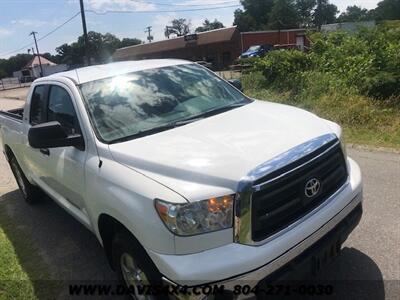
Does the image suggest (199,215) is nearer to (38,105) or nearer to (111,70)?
(111,70)

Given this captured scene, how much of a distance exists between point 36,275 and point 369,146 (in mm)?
5356

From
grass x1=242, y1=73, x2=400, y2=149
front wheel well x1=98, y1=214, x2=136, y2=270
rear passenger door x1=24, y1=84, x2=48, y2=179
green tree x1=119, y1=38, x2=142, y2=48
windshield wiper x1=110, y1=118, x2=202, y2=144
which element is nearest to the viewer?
front wheel well x1=98, y1=214, x2=136, y2=270

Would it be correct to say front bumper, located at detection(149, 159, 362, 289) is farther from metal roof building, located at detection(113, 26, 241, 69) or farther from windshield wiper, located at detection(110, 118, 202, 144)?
metal roof building, located at detection(113, 26, 241, 69)

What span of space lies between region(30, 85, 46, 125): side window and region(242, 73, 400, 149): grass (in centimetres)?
512

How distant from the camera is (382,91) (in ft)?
31.9

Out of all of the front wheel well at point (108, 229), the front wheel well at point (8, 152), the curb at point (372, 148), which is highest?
the front wheel well at point (108, 229)

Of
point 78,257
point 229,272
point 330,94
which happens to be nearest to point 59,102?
point 78,257

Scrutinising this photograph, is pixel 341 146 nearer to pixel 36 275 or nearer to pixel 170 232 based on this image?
pixel 170 232

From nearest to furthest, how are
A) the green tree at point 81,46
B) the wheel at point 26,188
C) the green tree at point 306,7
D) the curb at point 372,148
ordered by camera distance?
the wheel at point 26,188 → the curb at point 372,148 → the green tree at point 81,46 → the green tree at point 306,7

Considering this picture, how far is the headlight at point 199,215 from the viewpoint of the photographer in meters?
2.61

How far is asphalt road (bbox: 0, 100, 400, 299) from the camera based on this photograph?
3494 millimetres

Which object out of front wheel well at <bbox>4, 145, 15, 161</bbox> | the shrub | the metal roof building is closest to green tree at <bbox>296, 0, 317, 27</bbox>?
the metal roof building

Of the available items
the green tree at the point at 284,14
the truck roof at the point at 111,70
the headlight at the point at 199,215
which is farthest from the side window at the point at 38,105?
the green tree at the point at 284,14

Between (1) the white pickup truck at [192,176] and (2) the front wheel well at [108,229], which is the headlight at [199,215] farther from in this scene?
(2) the front wheel well at [108,229]
